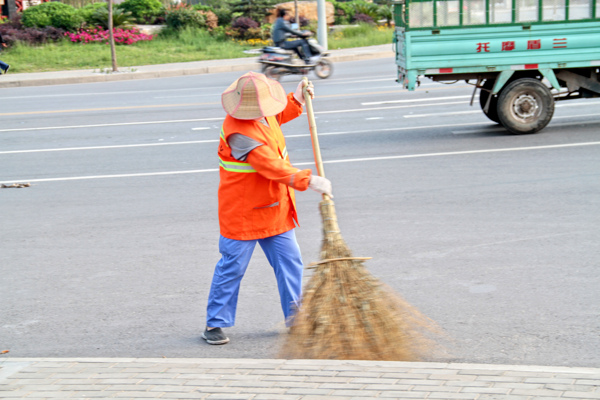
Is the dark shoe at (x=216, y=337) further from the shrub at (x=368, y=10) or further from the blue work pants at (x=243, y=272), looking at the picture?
the shrub at (x=368, y=10)

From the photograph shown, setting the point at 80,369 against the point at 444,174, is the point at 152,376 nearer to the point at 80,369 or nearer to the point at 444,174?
the point at 80,369

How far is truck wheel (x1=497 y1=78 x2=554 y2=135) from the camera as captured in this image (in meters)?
11.1

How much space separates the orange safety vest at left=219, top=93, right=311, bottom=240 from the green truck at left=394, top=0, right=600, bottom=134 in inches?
281

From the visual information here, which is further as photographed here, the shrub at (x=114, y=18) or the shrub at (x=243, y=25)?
the shrub at (x=243, y=25)

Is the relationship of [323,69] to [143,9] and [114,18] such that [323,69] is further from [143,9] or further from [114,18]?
[143,9]

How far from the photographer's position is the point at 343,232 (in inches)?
274

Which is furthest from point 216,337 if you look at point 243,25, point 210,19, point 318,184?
point 210,19

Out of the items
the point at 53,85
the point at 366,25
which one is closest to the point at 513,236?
the point at 53,85

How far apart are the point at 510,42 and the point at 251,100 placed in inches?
310

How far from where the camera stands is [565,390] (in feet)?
11.6

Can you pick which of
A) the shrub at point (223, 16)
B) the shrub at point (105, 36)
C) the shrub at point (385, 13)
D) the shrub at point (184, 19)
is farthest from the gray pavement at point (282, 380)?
the shrub at point (385, 13)

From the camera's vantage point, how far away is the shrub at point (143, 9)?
33.5 m

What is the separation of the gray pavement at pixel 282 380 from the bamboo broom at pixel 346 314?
0.57 ft

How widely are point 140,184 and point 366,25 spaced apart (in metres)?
24.7
